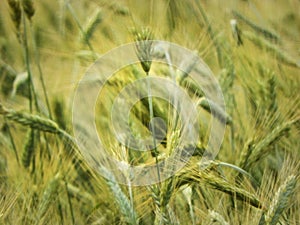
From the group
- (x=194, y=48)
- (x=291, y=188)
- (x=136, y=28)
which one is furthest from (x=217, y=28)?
(x=291, y=188)

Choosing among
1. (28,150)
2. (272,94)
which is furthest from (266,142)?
(28,150)

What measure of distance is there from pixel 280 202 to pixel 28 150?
0.75 metres

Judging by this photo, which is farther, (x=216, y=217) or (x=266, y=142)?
(x=266, y=142)

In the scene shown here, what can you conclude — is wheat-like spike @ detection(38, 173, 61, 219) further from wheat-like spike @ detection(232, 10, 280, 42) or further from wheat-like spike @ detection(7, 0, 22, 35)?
wheat-like spike @ detection(232, 10, 280, 42)

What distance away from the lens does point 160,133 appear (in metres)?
1.35

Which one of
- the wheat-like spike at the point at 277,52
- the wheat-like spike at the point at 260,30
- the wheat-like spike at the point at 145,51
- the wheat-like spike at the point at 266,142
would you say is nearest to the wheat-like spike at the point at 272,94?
the wheat-like spike at the point at 266,142

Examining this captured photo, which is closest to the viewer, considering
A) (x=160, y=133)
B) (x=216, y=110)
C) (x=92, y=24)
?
(x=160, y=133)

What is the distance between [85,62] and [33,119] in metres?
0.32

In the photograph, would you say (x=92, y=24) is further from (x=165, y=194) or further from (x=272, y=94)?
(x=165, y=194)

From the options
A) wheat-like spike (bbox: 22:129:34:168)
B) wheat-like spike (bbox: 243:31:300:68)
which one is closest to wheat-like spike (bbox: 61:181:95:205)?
wheat-like spike (bbox: 22:129:34:168)

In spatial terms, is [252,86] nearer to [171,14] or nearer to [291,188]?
[171,14]

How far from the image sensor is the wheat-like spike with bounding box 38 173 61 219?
1331mm

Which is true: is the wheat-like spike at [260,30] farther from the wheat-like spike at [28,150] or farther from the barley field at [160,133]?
the wheat-like spike at [28,150]

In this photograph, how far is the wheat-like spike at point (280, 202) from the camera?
110 cm
